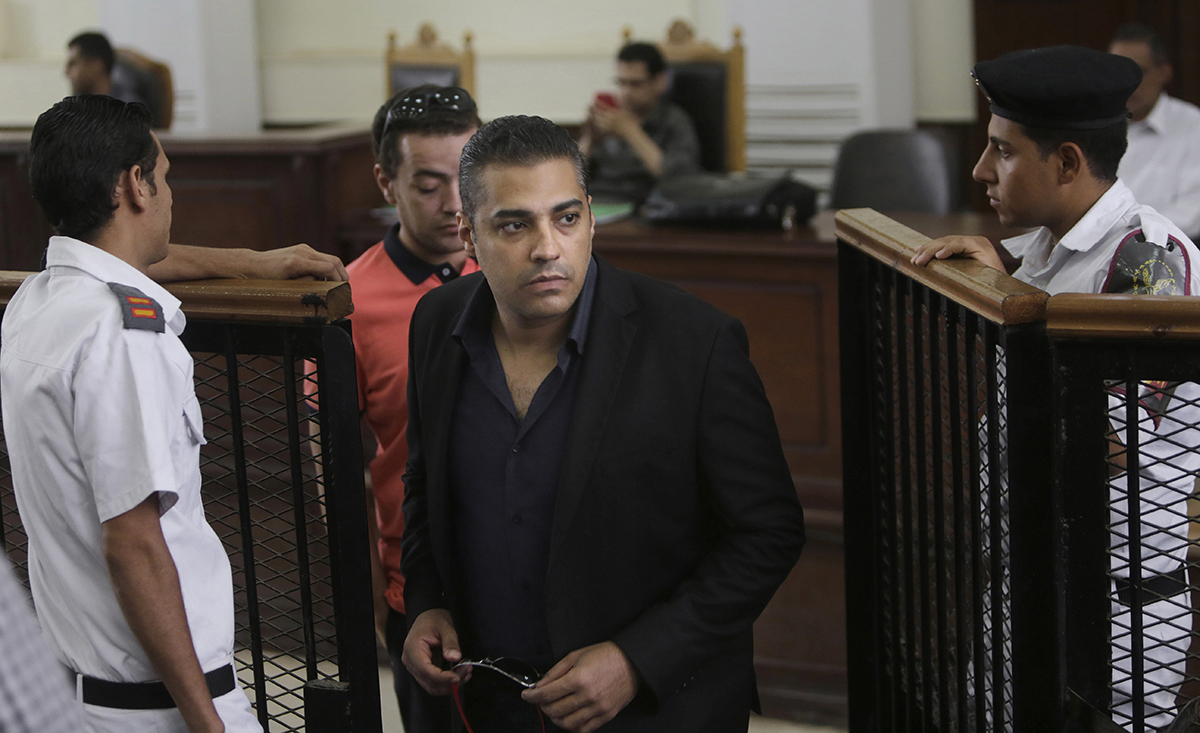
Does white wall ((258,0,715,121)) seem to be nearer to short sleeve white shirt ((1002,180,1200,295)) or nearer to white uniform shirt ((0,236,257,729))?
short sleeve white shirt ((1002,180,1200,295))

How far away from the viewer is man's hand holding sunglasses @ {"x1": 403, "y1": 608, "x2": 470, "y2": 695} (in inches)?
52.0

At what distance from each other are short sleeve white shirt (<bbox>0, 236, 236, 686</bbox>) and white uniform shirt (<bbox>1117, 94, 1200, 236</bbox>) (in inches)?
140

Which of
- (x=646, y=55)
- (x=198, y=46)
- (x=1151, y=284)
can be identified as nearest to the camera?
(x=1151, y=284)

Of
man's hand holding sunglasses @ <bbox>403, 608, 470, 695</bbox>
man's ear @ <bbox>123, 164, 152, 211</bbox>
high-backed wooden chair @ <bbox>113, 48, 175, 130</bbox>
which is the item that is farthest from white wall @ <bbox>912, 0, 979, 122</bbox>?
man's ear @ <bbox>123, 164, 152, 211</bbox>

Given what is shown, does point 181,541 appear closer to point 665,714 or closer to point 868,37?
point 665,714

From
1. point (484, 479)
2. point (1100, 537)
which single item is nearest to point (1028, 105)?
point (1100, 537)

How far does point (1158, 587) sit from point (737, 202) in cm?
227

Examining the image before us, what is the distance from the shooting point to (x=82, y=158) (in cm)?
113

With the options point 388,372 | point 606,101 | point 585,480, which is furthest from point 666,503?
point 606,101

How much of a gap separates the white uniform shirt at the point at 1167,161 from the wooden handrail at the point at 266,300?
11.2 feet

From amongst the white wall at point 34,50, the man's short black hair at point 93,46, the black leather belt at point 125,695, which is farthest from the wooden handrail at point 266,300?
the white wall at point 34,50

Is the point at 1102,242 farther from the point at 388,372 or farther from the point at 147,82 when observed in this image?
the point at 147,82

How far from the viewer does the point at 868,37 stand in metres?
5.46

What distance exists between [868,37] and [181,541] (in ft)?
16.2
